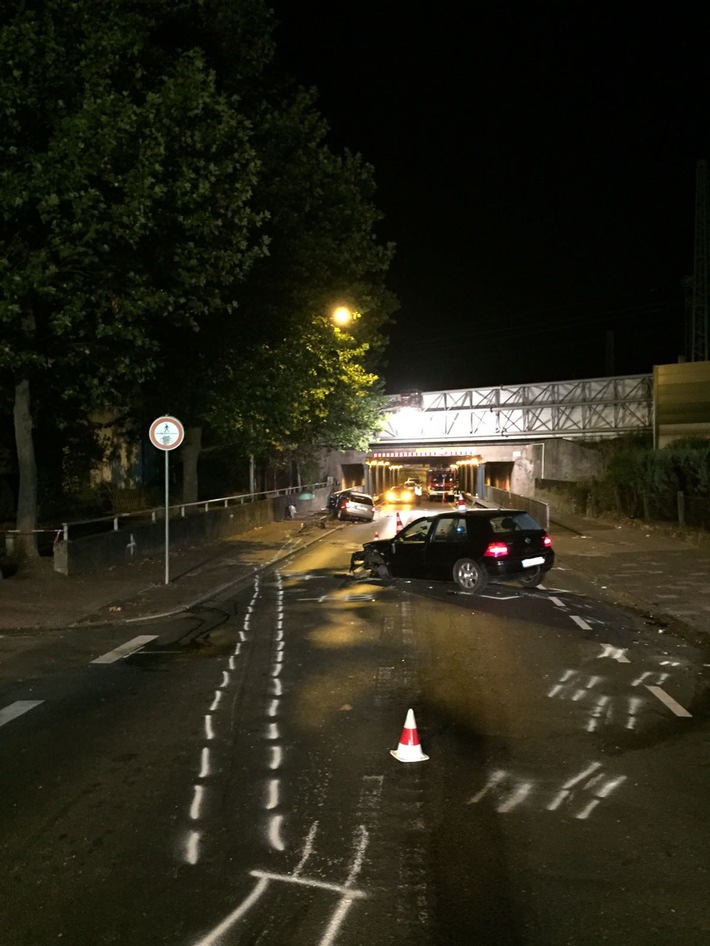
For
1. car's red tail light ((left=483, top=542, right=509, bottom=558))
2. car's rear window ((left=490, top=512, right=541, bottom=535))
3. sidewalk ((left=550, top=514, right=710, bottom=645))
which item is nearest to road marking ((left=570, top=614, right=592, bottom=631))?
sidewalk ((left=550, top=514, right=710, bottom=645))

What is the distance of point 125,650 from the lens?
10727mm

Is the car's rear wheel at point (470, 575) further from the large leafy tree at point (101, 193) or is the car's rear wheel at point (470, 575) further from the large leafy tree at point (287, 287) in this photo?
the large leafy tree at point (287, 287)

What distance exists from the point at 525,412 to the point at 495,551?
43.5m

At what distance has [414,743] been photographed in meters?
6.22

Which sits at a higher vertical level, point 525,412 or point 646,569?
point 525,412

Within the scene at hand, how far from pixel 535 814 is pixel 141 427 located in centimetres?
2619

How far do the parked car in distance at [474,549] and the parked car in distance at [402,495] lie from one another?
4312cm

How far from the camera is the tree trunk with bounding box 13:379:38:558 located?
16.8 meters

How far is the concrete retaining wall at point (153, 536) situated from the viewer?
17.4m

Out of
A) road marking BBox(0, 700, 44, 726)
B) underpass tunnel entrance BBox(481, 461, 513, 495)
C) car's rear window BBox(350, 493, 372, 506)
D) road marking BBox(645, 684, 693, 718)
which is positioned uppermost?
underpass tunnel entrance BBox(481, 461, 513, 495)

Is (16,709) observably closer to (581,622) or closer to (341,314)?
(581,622)

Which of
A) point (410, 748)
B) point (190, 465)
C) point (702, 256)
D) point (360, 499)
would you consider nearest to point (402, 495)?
point (360, 499)

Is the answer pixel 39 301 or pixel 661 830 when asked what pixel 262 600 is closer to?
pixel 39 301

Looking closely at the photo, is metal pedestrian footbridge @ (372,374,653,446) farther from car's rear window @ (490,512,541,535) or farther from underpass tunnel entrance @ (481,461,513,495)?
car's rear window @ (490,512,541,535)
